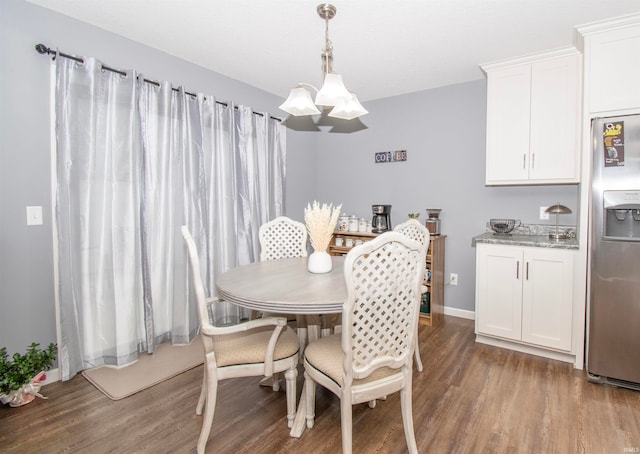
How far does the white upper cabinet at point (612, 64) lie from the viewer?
229 cm

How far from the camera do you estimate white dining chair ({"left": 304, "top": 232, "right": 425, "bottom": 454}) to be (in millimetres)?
1422

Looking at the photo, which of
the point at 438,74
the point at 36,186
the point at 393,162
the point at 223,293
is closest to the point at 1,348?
the point at 36,186

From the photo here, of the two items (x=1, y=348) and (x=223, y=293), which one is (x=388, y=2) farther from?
(x=1, y=348)

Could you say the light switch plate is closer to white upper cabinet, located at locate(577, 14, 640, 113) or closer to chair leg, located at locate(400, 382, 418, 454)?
chair leg, located at locate(400, 382, 418, 454)

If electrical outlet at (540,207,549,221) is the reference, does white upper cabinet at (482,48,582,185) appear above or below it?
above

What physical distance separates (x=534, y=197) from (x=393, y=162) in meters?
1.48

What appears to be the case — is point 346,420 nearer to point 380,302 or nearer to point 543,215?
point 380,302

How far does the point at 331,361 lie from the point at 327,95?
54.0 inches

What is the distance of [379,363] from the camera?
5.04ft

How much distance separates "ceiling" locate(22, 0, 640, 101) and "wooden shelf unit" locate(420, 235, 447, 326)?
165 cm

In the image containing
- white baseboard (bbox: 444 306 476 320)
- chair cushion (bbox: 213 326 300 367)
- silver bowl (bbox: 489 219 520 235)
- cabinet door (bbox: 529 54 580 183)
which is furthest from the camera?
white baseboard (bbox: 444 306 476 320)

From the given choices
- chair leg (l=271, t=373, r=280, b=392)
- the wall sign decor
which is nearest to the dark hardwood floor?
chair leg (l=271, t=373, r=280, b=392)

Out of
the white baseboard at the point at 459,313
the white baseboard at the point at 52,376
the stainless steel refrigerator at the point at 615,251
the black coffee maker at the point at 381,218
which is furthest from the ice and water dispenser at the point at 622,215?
the white baseboard at the point at 52,376

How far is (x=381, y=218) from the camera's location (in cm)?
394
